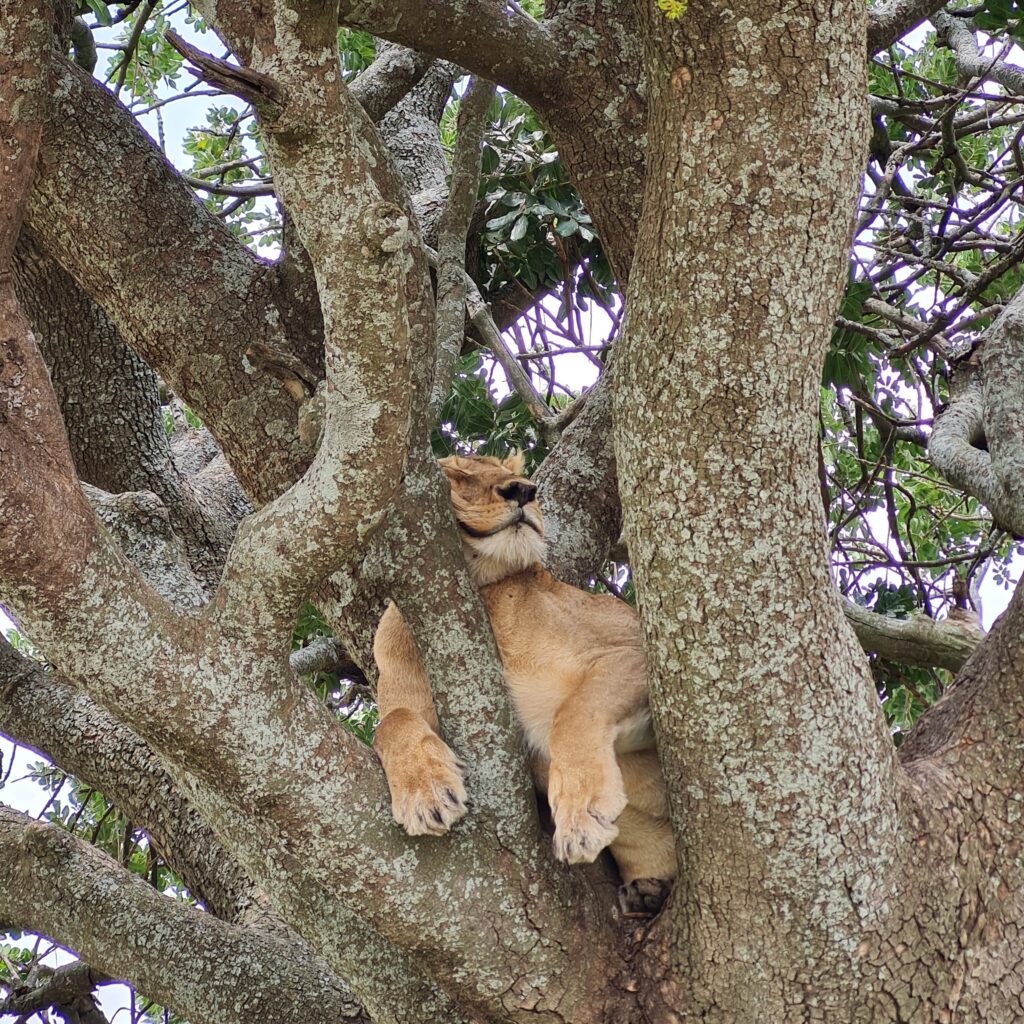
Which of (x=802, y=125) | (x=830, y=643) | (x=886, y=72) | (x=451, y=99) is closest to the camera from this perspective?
(x=802, y=125)

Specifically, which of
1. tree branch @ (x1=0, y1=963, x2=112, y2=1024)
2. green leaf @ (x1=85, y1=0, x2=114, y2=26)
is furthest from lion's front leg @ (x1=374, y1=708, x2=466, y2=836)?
Result: green leaf @ (x1=85, y1=0, x2=114, y2=26)

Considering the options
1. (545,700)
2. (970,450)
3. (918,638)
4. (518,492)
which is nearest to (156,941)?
(545,700)

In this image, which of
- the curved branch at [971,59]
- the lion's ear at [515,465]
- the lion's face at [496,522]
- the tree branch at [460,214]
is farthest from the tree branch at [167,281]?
the curved branch at [971,59]

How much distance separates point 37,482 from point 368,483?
25.6 inches

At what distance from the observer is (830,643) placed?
265 cm

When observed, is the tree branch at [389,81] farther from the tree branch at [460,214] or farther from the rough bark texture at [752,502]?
the rough bark texture at [752,502]

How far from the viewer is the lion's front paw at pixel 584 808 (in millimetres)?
2910

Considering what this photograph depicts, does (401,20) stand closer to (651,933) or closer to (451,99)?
(651,933)

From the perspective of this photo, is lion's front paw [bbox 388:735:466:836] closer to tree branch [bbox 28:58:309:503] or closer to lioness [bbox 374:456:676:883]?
lioness [bbox 374:456:676:883]

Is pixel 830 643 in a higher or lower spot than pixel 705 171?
lower

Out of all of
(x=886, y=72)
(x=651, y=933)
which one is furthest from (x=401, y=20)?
(x=886, y=72)

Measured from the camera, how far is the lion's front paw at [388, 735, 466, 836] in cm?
277

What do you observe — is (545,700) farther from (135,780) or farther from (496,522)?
(135,780)

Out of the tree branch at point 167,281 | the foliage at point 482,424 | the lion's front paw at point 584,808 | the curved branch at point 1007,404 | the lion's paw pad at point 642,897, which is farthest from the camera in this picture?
the foliage at point 482,424
